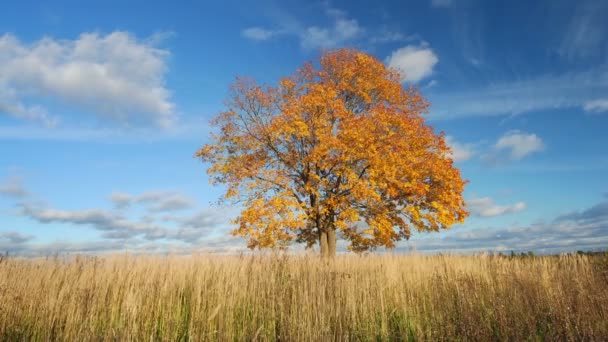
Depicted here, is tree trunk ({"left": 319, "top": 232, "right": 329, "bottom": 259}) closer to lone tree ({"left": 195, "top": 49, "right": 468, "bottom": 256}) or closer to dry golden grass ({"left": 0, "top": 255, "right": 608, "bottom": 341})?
lone tree ({"left": 195, "top": 49, "right": 468, "bottom": 256})

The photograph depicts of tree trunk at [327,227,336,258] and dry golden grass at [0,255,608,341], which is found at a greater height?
tree trunk at [327,227,336,258]

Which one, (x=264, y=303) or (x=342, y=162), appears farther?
(x=342, y=162)

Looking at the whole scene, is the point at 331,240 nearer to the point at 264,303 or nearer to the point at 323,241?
the point at 323,241

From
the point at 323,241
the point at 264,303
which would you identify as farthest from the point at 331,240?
the point at 264,303

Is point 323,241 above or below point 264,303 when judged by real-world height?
above

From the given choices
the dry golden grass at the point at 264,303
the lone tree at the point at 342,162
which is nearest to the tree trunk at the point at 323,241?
the lone tree at the point at 342,162

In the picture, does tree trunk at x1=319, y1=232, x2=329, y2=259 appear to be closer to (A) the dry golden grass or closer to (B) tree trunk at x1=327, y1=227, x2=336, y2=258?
(B) tree trunk at x1=327, y1=227, x2=336, y2=258

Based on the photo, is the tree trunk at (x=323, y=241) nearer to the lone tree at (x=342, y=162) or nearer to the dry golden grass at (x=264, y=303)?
the lone tree at (x=342, y=162)

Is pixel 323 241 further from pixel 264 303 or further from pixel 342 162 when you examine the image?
pixel 264 303

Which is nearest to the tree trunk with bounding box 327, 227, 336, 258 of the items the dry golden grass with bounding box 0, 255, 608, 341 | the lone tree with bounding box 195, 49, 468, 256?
the lone tree with bounding box 195, 49, 468, 256

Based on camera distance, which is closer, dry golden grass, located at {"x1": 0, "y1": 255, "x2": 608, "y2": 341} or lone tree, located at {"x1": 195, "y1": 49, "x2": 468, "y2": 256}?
dry golden grass, located at {"x1": 0, "y1": 255, "x2": 608, "y2": 341}

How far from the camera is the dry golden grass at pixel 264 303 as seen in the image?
6.19m

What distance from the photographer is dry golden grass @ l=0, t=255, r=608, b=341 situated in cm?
619

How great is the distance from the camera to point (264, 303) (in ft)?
22.7
